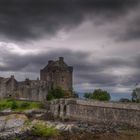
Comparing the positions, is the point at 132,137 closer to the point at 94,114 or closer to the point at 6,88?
the point at 94,114

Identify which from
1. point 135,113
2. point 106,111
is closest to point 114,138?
point 135,113

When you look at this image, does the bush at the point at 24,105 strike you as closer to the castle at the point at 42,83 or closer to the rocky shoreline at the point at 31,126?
the rocky shoreline at the point at 31,126

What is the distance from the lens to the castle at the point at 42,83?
276 ft

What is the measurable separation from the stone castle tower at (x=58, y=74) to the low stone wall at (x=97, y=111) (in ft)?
56.9

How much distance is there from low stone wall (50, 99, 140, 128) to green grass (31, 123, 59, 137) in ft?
34.9

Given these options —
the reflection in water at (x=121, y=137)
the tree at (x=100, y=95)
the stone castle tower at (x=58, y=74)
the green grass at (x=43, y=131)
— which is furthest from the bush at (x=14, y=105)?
the reflection in water at (x=121, y=137)

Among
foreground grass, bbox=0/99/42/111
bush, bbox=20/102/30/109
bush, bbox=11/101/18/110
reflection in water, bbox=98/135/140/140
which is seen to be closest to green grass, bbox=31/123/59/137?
reflection in water, bbox=98/135/140/140

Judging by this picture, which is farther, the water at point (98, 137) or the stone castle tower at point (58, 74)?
the stone castle tower at point (58, 74)

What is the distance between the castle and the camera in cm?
8419

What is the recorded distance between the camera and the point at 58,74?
295 feet

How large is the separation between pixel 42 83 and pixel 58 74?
4.54 metres

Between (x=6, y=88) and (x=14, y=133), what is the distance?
3784cm

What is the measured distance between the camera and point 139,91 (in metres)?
75.5

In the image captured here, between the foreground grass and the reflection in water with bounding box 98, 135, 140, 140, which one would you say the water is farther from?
the foreground grass
